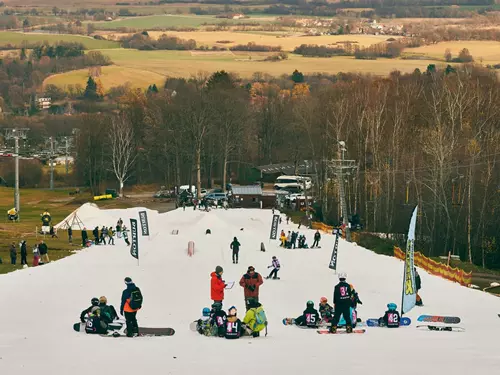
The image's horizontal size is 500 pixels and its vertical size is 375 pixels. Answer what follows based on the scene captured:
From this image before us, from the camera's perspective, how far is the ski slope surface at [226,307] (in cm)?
2392

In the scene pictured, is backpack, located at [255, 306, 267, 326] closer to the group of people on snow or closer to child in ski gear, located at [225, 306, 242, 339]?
child in ski gear, located at [225, 306, 242, 339]

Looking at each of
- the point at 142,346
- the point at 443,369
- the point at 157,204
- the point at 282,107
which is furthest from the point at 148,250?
the point at 282,107

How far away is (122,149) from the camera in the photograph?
126 m

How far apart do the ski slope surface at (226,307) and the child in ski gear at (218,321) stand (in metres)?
0.35

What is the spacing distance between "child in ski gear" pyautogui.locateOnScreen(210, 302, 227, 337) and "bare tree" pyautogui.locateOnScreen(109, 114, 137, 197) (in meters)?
88.7

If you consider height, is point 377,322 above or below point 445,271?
above

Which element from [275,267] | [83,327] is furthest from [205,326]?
[275,267]

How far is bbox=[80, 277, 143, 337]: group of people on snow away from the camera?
27.1 m

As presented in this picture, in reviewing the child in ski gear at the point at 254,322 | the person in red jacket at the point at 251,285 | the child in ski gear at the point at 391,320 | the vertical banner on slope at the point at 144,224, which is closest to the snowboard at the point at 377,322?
the child in ski gear at the point at 391,320

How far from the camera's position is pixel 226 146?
11469 cm

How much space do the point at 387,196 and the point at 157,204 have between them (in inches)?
1011

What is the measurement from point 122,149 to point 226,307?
304 feet

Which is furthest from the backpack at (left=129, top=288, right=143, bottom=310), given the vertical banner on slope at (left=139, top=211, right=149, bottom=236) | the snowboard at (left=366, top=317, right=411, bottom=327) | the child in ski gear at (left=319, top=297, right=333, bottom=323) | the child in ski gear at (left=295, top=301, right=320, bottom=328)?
the vertical banner on slope at (left=139, top=211, right=149, bottom=236)

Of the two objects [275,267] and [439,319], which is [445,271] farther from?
[439,319]
